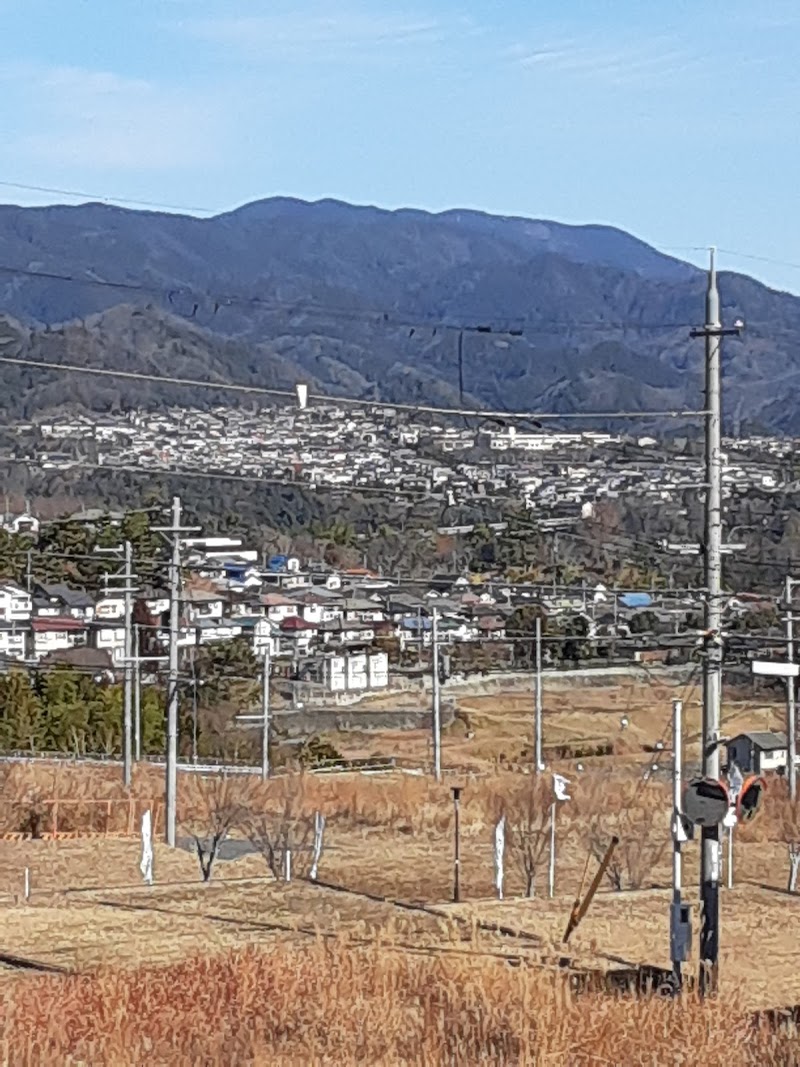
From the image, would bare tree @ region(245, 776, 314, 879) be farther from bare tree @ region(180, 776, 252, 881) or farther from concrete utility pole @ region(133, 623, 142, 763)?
concrete utility pole @ region(133, 623, 142, 763)

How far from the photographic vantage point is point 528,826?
20.8m

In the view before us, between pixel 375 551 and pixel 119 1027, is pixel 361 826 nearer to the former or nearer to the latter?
pixel 119 1027

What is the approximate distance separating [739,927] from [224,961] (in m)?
5.11

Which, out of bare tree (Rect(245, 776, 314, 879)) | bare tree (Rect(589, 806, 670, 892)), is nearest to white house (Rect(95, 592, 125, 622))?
bare tree (Rect(245, 776, 314, 879))

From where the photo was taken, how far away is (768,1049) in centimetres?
1002

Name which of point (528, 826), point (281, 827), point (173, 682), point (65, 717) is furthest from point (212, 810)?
point (65, 717)

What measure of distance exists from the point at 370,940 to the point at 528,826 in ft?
21.7

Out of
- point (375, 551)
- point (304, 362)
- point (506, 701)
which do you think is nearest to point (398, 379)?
point (304, 362)

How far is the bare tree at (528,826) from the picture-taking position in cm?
1891

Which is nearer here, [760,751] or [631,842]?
[631,842]

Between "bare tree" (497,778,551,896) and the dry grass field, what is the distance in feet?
0.32

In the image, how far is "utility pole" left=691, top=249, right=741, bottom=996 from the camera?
11594 millimetres

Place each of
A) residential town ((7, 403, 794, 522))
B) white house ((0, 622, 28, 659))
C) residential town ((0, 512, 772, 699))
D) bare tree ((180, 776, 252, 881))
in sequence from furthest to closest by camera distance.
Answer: white house ((0, 622, 28, 659)) < residential town ((0, 512, 772, 699)) < residential town ((7, 403, 794, 522)) < bare tree ((180, 776, 252, 881))

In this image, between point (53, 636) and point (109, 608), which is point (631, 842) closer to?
point (53, 636)
